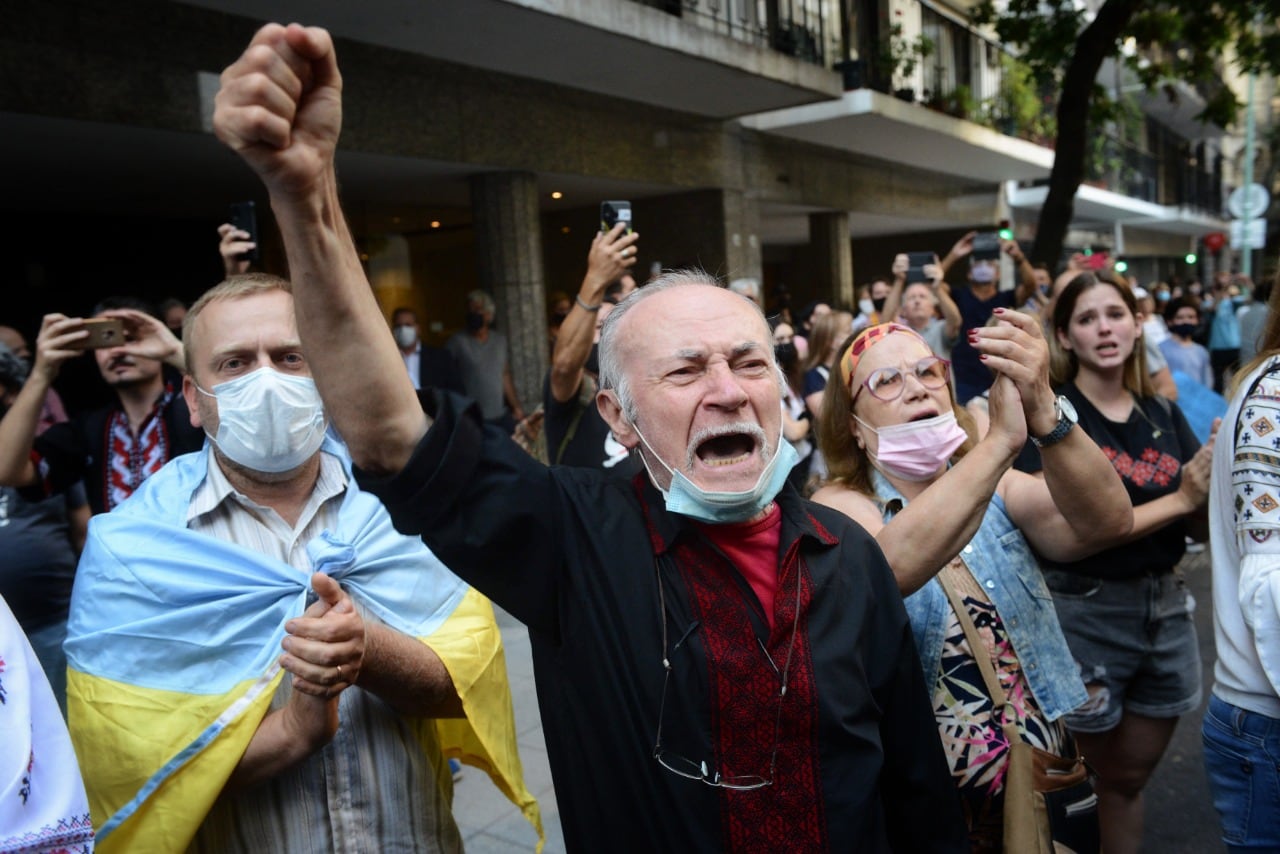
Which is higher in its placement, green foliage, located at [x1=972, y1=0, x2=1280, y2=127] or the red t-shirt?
green foliage, located at [x1=972, y1=0, x2=1280, y2=127]

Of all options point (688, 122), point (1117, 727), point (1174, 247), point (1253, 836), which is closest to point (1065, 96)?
point (688, 122)

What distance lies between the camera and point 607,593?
5.64 feet

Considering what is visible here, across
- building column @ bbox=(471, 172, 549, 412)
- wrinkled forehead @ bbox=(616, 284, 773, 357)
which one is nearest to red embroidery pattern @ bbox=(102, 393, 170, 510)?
wrinkled forehead @ bbox=(616, 284, 773, 357)

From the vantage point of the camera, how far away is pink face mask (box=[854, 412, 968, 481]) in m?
2.52

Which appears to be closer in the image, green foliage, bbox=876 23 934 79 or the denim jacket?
the denim jacket

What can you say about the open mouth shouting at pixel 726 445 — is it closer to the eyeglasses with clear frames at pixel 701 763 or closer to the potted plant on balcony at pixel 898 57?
the eyeglasses with clear frames at pixel 701 763

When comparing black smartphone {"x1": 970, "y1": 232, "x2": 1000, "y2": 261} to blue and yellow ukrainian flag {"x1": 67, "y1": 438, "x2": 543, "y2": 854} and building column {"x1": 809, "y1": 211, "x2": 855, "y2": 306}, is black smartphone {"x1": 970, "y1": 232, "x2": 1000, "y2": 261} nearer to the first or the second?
blue and yellow ukrainian flag {"x1": 67, "y1": 438, "x2": 543, "y2": 854}

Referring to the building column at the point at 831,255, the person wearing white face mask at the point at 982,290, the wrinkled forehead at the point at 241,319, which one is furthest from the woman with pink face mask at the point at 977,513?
the building column at the point at 831,255

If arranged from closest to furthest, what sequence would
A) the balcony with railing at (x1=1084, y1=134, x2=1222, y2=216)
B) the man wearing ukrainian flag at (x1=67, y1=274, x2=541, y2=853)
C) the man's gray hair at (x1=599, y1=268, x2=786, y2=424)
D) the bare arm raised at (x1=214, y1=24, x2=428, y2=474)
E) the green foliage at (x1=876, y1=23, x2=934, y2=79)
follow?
the bare arm raised at (x1=214, y1=24, x2=428, y2=474) → the man's gray hair at (x1=599, y1=268, x2=786, y2=424) → the man wearing ukrainian flag at (x1=67, y1=274, x2=541, y2=853) → the green foliage at (x1=876, y1=23, x2=934, y2=79) → the balcony with railing at (x1=1084, y1=134, x2=1222, y2=216)

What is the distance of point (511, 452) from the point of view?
162 cm

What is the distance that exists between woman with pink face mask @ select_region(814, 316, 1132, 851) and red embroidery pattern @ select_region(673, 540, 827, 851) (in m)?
0.53

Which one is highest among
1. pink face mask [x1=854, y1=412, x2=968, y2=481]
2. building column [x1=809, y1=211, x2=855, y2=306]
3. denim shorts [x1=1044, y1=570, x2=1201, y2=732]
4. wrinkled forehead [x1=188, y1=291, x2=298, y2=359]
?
building column [x1=809, y1=211, x2=855, y2=306]

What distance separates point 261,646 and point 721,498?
41.7 inches

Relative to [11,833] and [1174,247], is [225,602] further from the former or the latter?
[1174,247]
